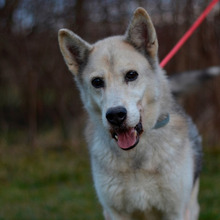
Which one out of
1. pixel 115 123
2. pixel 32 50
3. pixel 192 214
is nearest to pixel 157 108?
pixel 115 123

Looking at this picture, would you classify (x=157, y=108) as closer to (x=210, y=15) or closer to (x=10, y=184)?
(x=10, y=184)

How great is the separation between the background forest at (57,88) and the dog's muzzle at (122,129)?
2959 mm

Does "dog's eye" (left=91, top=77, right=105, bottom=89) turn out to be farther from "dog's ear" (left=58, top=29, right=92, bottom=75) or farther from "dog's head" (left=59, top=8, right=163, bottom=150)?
"dog's ear" (left=58, top=29, right=92, bottom=75)

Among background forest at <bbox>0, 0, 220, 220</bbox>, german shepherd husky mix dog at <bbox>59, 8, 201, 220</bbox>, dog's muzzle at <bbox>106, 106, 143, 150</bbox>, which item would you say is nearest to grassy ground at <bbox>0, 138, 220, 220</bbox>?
background forest at <bbox>0, 0, 220, 220</bbox>

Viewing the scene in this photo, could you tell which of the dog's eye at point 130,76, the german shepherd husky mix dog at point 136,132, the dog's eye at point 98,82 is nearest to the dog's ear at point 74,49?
the german shepherd husky mix dog at point 136,132

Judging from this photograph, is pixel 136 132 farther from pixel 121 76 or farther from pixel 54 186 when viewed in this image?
pixel 54 186

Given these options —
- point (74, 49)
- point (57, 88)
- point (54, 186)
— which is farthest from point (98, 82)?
Result: point (57, 88)

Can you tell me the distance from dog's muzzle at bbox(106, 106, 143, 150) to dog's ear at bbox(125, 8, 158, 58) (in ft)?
1.94

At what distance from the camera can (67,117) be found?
932cm

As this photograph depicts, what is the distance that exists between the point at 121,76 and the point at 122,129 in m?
0.39

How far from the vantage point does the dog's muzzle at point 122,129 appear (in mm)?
2992

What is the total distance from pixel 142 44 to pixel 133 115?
68 centimetres

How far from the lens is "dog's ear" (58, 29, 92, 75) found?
136 inches

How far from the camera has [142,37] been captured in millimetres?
3453
